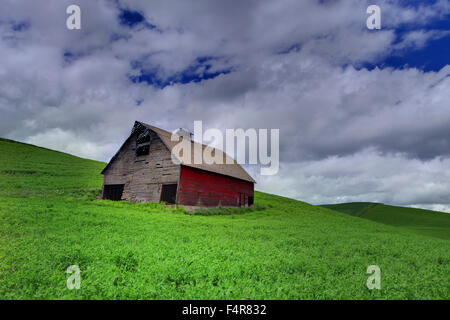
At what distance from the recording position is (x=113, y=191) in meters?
30.3

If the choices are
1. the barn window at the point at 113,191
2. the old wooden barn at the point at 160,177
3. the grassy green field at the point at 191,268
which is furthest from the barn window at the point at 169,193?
the grassy green field at the point at 191,268

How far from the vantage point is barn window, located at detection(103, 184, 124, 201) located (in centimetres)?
2966

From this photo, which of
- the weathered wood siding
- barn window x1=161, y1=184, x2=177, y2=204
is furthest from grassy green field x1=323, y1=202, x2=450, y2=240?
the weathered wood siding

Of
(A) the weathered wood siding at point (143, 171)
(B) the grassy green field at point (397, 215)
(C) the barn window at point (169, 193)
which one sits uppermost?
(A) the weathered wood siding at point (143, 171)

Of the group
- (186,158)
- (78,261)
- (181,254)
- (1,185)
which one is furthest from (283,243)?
(1,185)

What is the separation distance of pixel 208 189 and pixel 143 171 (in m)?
7.44

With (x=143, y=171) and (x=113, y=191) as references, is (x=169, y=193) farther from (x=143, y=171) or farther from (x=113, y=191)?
(x=113, y=191)

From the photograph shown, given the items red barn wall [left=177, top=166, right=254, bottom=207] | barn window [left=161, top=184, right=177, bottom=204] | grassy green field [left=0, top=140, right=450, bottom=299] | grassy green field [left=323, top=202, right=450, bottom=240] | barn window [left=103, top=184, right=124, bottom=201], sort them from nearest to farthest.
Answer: grassy green field [left=0, top=140, right=450, bottom=299], barn window [left=161, top=184, right=177, bottom=204], red barn wall [left=177, top=166, right=254, bottom=207], barn window [left=103, top=184, right=124, bottom=201], grassy green field [left=323, top=202, right=450, bottom=240]

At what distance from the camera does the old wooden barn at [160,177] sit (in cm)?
2541

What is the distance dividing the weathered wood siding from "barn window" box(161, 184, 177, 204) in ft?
1.38

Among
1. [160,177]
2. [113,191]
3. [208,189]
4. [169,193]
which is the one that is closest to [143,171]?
[160,177]

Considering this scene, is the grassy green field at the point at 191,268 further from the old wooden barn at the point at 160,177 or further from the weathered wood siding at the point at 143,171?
the weathered wood siding at the point at 143,171

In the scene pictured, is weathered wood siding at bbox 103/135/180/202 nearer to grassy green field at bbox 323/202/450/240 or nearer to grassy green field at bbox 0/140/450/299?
grassy green field at bbox 0/140/450/299
